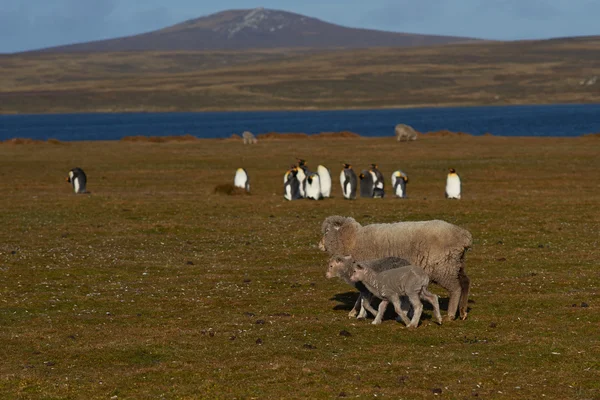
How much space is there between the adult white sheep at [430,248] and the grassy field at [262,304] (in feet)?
2.08

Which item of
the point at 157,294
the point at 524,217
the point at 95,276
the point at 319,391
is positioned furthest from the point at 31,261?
the point at 524,217

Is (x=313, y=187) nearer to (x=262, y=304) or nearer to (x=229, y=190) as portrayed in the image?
(x=229, y=190)

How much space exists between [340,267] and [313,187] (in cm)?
2060

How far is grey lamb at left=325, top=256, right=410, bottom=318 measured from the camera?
14.3m

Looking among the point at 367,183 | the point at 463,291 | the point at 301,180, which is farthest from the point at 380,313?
the point at 367,183

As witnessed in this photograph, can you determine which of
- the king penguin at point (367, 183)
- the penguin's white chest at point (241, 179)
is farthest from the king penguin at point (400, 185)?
the penguin's white chest at point (241, 179)

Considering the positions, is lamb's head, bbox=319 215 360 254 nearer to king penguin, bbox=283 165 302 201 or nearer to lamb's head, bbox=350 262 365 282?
lamb's head, bbox=350 262 365 282

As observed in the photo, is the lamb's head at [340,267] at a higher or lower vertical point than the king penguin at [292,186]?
higher

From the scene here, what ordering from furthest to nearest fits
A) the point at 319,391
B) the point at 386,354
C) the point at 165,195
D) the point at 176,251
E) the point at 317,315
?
the point at 165,195
the point at 176,251
the point at 317,315
the point at 386,354
the point at 319,391

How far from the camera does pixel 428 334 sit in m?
13.6

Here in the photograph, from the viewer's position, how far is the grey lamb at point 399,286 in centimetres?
1359

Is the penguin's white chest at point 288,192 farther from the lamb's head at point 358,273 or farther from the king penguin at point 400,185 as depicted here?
the lamb's head at point 358,273

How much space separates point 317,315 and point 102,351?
383cm

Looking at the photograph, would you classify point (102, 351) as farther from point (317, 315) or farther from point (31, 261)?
point (31, 261)
